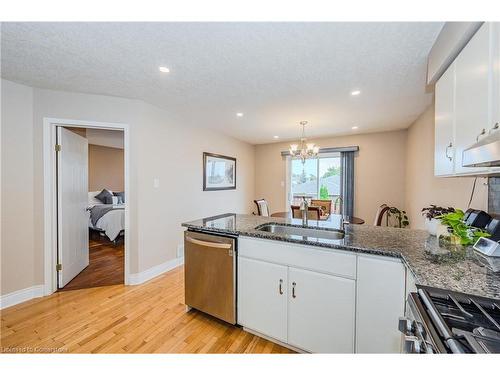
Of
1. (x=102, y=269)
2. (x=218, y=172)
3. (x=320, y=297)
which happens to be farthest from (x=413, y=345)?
(x=218, y=172)

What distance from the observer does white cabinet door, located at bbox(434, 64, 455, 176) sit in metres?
1.40

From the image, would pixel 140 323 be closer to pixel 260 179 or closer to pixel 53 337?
pixel 53 337

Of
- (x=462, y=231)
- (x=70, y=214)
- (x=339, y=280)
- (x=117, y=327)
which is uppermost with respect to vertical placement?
(x=462, y=231)

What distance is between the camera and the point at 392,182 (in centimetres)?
440

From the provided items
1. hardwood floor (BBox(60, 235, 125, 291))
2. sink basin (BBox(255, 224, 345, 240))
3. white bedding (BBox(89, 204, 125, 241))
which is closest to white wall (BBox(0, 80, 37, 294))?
hardwood floor (BBox(60, 235, 125, 291))

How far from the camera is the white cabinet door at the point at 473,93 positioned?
41.3 inches

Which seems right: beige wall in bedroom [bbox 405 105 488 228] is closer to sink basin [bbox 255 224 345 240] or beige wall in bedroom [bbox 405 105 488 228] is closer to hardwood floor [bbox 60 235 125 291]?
sink basin [bbox 255 224 345 240]

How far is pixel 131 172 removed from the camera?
2727 millimetres

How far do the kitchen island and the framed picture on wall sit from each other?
90.7 inches

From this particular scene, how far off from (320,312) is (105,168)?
690cm

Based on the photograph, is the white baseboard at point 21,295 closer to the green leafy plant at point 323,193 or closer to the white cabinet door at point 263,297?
the white cabinet door at point 263,297

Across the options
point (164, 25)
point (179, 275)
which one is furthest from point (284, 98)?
point (179, 275)

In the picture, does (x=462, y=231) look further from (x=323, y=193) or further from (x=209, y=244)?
(x=323, y=193)

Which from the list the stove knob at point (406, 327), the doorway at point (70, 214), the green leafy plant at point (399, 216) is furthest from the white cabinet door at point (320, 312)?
the green leafy plant at point (399, 216)
